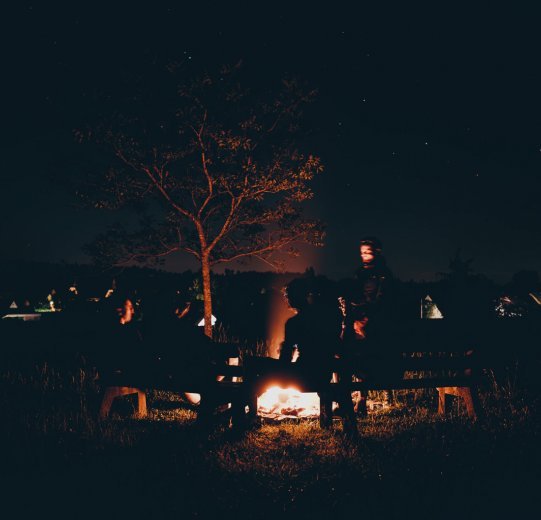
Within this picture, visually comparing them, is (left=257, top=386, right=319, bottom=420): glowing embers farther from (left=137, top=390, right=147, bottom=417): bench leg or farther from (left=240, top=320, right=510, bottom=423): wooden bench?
(left=137, top=390, right=147, bottom=417): bench leg

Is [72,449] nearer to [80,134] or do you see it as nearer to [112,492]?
[112,492]

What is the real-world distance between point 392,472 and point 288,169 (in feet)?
28.0

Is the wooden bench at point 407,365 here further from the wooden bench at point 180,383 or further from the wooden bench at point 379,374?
the wooden bench at point 180,383

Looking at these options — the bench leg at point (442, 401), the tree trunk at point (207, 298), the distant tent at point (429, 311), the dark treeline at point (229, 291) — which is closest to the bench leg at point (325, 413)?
the bench leg at point (442, 401)

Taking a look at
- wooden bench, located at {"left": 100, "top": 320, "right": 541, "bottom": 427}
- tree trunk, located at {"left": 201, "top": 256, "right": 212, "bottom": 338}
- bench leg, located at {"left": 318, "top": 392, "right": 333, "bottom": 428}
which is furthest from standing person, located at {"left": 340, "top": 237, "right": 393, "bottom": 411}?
tree trunk, located at {"left": 201, "top": 256, "right": 212, "bottom": 338}

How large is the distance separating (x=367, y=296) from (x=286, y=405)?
1.77 metres

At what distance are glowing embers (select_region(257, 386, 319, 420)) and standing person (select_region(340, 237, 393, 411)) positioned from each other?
28.7 inches

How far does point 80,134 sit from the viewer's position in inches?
423

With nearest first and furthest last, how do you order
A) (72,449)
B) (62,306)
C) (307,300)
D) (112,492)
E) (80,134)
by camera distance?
(112,492) < (72,449) < (307,300) < (80,134) < (62,306)

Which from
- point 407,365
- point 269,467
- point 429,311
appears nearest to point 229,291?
point 429,311

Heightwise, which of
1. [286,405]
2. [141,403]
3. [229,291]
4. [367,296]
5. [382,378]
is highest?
[229,291]

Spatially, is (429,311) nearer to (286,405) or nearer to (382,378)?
(286,405)

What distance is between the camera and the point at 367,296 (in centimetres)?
632

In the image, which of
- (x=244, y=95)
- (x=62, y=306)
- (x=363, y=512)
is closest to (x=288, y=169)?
(x=244, y=95)
